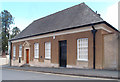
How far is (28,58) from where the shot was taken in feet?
68.1

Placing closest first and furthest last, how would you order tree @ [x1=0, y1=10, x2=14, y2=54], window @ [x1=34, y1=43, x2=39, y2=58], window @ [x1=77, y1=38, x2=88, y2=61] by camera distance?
1. window @ [x1=77, y1=38, x2=88, y2=61]
2. window @ [x1=34, y1=43, x2=39, y2=58]
3. tree @ [x1=0, y1=10, x2=14, y2=54]

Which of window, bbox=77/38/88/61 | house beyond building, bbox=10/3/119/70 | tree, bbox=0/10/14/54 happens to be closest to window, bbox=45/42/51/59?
house beyond building, bbox=10/3/119/70

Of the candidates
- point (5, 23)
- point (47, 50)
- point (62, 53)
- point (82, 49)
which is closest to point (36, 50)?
point (47, 50)

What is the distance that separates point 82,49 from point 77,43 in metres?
0.88

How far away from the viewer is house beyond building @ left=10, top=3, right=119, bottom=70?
1135cm

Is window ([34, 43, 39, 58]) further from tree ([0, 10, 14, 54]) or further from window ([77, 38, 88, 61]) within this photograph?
tree ([0, 10, 14, 54])

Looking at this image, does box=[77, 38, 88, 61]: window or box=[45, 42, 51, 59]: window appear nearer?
box=[77, 38, 88, 61]: window

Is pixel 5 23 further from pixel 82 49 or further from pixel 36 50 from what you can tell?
pixel 82 49

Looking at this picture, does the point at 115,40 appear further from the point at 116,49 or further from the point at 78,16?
the point at 78,16

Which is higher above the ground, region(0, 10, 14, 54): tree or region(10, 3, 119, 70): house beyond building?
region(0, 10, 14, 54): tree

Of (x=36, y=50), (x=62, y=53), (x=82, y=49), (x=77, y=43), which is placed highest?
(x=77, y=43)

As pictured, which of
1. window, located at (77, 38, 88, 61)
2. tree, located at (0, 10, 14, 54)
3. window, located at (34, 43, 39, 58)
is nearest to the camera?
window, located at (77, 38, 88, 61)

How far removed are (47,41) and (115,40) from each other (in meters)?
8.76

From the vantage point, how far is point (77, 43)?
13297 mm
